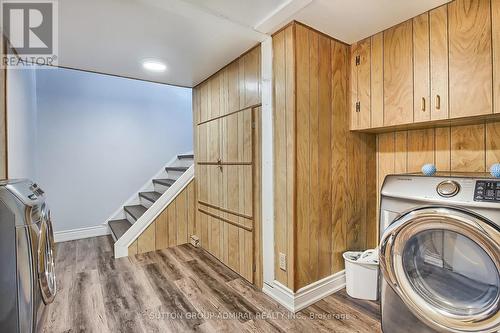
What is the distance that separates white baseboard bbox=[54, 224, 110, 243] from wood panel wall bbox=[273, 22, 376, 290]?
8.93ft

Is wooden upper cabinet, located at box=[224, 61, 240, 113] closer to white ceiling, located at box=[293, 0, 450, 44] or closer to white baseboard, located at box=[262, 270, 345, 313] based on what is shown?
white ceiling, located at box=[293, 0, 450, 44]

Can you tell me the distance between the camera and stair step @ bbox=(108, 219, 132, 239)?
295 centimetres

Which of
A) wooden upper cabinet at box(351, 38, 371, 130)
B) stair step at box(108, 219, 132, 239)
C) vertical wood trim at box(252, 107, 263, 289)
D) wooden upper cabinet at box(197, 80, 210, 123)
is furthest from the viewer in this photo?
stair step at box(108, 219, 132, 239)

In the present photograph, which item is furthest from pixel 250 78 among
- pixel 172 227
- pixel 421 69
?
pixel 172 227

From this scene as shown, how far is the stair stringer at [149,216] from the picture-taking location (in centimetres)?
269

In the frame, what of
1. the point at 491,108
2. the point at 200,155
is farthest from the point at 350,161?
the point at 200,155

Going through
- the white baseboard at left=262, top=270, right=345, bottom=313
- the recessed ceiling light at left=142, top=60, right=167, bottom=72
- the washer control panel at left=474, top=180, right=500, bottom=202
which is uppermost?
the recessed ceiling light at left=142, top=60, right=167, bottom=72

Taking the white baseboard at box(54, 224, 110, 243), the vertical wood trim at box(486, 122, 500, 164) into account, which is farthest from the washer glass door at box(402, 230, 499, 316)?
the white baseboard at box(54, 224, 110, 243)

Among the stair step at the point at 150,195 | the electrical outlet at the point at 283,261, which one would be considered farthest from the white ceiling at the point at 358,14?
the stair step at the point at 150,195

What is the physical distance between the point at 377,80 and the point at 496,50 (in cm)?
64

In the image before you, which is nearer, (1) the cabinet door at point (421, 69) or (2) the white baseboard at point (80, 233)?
(1) the cabinet door at point (421, 69)

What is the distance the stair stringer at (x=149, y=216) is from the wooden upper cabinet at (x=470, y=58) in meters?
2.64

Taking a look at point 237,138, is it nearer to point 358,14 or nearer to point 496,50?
point 358,14

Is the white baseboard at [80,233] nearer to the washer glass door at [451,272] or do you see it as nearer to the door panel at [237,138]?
A: the door panel at [237,138]
